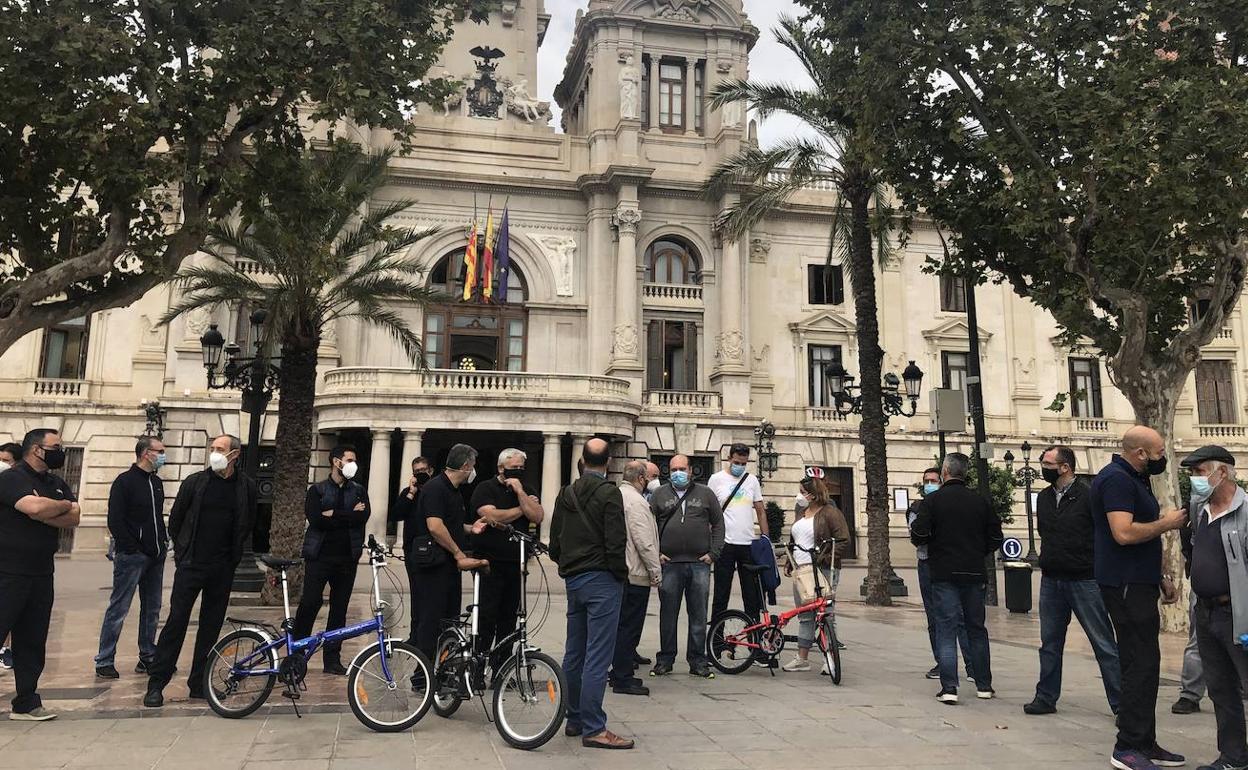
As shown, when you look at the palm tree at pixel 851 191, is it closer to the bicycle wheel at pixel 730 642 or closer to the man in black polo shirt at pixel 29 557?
the bicycle wheel at pixel 730 642

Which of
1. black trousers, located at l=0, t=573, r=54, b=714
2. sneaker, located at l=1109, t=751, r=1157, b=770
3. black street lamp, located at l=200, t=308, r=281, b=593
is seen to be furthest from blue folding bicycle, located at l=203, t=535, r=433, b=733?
black street lamp, located at l=200, t=308, r=281, b=593

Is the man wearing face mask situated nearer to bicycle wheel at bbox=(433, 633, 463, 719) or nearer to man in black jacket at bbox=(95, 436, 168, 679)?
man in black jacket at bbox=(95, 436, 168, 679)

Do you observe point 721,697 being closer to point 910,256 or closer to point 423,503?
point 423,503

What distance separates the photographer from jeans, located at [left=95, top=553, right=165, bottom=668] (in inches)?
321

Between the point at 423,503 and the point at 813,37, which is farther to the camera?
the point at 813,37

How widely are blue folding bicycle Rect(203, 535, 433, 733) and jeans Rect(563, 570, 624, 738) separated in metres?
0.99

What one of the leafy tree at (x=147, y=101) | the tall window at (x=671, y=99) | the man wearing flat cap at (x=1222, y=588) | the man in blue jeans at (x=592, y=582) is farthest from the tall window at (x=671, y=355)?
the man wearing flat cap at (x=1222, y=588)

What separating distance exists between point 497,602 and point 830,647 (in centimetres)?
318

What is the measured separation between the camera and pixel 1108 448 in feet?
110

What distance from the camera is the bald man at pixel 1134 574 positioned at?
562 centimetres

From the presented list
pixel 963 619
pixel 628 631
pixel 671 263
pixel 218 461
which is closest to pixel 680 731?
pixel 628 631

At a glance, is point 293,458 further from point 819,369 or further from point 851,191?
point 819,369

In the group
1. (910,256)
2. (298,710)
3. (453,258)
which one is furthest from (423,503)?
(910,256)

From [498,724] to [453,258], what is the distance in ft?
85.8
